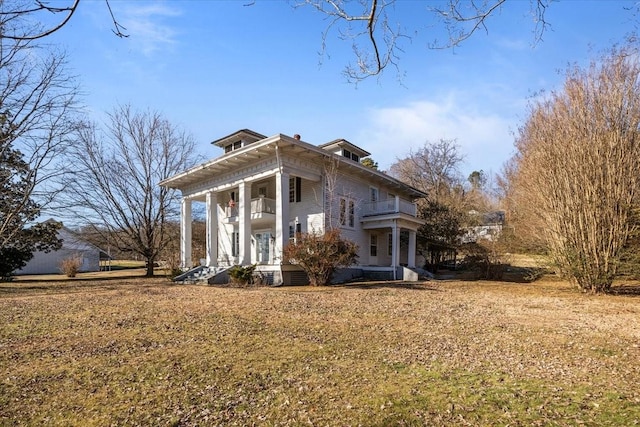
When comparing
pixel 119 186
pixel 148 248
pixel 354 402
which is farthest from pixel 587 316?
pixel 119 186

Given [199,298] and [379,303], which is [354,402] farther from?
[199,298]

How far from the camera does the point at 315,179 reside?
19.4 meters

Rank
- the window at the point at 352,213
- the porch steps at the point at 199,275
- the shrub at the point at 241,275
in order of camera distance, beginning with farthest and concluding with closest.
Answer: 1. the window at the point at 352,213
2. the porch steps at the point at 199,275
3. the shrub at the point at 241,275

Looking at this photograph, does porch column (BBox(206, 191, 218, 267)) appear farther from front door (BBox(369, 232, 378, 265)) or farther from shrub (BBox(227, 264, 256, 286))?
→ front door (BBox(369, 232, 378, 265))

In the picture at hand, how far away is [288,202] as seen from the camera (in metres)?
18.0

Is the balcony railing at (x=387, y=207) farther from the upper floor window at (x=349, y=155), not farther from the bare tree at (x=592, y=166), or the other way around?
the bare tree at (x=592, y=166)

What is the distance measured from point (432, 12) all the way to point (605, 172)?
12970 millimetres

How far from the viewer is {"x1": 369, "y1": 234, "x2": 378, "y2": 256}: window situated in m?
23.0

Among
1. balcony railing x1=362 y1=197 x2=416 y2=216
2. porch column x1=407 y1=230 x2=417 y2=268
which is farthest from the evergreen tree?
porch column x1=407 y1=230 x2=417 y2=268

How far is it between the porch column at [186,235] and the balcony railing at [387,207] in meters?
11.9

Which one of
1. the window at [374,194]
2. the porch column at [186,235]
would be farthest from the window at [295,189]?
the porch column at [186,235]

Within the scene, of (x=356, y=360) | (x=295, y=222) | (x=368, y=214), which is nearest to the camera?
(x=356, y=360)

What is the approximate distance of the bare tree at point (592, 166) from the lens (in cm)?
1290

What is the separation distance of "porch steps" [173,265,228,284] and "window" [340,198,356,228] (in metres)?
6.94
